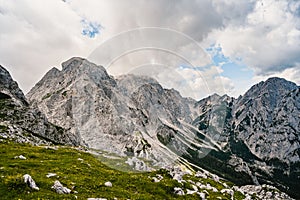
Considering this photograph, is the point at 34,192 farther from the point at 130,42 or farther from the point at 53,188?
the point at 130,42

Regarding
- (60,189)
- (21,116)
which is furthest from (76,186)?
(21,116)

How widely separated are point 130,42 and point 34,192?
101 ft

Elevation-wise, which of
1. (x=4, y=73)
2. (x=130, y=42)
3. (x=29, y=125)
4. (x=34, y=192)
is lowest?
(x=34, y=192)

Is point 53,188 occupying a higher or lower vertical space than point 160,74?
lower

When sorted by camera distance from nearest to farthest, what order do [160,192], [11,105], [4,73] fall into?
1. [160,192]
2. [11,105]
3. [4,73]

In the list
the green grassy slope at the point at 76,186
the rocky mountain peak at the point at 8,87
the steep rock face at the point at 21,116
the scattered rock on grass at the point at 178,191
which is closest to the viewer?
the green grassy slope at the point at 76,186

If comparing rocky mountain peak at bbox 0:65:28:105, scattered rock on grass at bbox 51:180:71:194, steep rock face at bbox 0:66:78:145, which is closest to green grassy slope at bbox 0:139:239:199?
scattered rock on grass at bbox 51:180:71:194

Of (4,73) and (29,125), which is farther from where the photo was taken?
(4,73)

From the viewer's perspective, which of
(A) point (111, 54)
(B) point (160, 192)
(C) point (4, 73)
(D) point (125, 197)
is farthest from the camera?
(C) point (4, 73)

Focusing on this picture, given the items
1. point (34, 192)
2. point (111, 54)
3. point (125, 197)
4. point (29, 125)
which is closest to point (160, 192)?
point (125, 197)

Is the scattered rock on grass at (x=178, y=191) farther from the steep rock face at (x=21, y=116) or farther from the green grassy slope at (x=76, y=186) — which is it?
the steep rock face at (x=21, y=116)

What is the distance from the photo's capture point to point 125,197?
94.7 ft

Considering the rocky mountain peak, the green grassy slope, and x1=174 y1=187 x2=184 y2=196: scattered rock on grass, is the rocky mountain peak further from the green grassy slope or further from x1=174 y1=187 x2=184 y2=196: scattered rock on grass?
x1=174 y1=187 x2=184 y2=196: scattered rock on grass

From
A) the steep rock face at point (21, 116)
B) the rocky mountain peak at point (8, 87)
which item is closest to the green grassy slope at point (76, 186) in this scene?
the steep rock face at point (21, 116)
